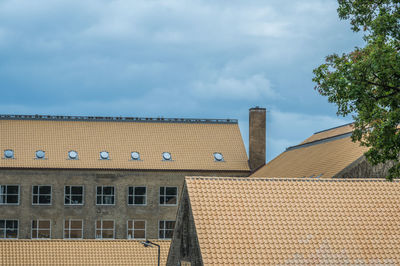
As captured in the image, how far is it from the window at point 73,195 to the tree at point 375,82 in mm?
40046

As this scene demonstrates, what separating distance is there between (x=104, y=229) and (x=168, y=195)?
640cm

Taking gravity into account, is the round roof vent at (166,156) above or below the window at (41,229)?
above

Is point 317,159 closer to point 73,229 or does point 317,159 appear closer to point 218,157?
point 218,157

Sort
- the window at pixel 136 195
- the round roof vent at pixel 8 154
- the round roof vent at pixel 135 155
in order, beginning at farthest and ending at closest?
1. the round roof vent at pixel 135 155
2. the window at pixel 136 195
3. the round roof vent at pixel 8 154

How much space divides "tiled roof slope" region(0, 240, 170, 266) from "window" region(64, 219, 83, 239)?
1194 cm

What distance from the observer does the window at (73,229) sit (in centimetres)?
5719

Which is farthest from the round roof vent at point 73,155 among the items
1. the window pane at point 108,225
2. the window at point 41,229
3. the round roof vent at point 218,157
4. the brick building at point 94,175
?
the round roof vent at point 218,157

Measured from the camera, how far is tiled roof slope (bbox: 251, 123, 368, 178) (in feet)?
127

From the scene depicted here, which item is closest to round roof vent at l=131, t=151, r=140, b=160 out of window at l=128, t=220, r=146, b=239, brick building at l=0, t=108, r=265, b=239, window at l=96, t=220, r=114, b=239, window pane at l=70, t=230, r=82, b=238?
brick building at l=0, t=108, r=265, b=239

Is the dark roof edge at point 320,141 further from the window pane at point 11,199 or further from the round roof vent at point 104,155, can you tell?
the window pane at point 11,199

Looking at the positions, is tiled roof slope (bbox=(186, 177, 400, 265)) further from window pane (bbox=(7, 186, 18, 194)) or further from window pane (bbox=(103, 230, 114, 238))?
window pane (bbox=(7, 186, 18, 194))

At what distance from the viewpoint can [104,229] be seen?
5775 centimetres

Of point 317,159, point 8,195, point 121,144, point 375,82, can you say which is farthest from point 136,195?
point 375,82

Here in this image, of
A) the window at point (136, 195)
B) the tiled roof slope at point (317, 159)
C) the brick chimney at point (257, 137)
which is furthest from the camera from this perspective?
the brick chimney at point (257, 137)
